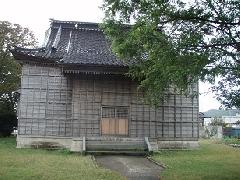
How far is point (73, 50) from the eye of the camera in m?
26.6

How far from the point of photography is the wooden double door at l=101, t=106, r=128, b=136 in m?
25.5

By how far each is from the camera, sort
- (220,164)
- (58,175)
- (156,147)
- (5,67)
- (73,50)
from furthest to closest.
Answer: (5,67) → (73,50) → (156,147) → (220,164) → (58,175)

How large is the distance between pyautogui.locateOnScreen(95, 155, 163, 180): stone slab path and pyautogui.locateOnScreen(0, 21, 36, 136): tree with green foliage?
1819cm

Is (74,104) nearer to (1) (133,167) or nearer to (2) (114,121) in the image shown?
(2) (114,121)

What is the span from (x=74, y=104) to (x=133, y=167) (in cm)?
896

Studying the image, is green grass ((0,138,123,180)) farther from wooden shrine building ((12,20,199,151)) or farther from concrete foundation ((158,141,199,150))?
concrete foundation ((158,141,199,150))

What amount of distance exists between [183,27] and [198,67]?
6.59ft

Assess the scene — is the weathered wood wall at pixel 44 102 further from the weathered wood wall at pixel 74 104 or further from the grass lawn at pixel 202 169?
the grass lawn at pixel 202 169

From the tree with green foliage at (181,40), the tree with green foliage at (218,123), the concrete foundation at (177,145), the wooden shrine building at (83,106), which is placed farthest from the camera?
the tree with green foliage at (218,123)

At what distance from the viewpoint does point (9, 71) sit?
126 ft

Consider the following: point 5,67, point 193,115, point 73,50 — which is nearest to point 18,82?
point 5,67

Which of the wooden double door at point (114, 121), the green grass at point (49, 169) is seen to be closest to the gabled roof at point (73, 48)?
the wooden double door at point (114, 121)

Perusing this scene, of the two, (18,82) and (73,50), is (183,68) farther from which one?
(18,82)

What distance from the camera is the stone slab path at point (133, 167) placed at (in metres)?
15.1
